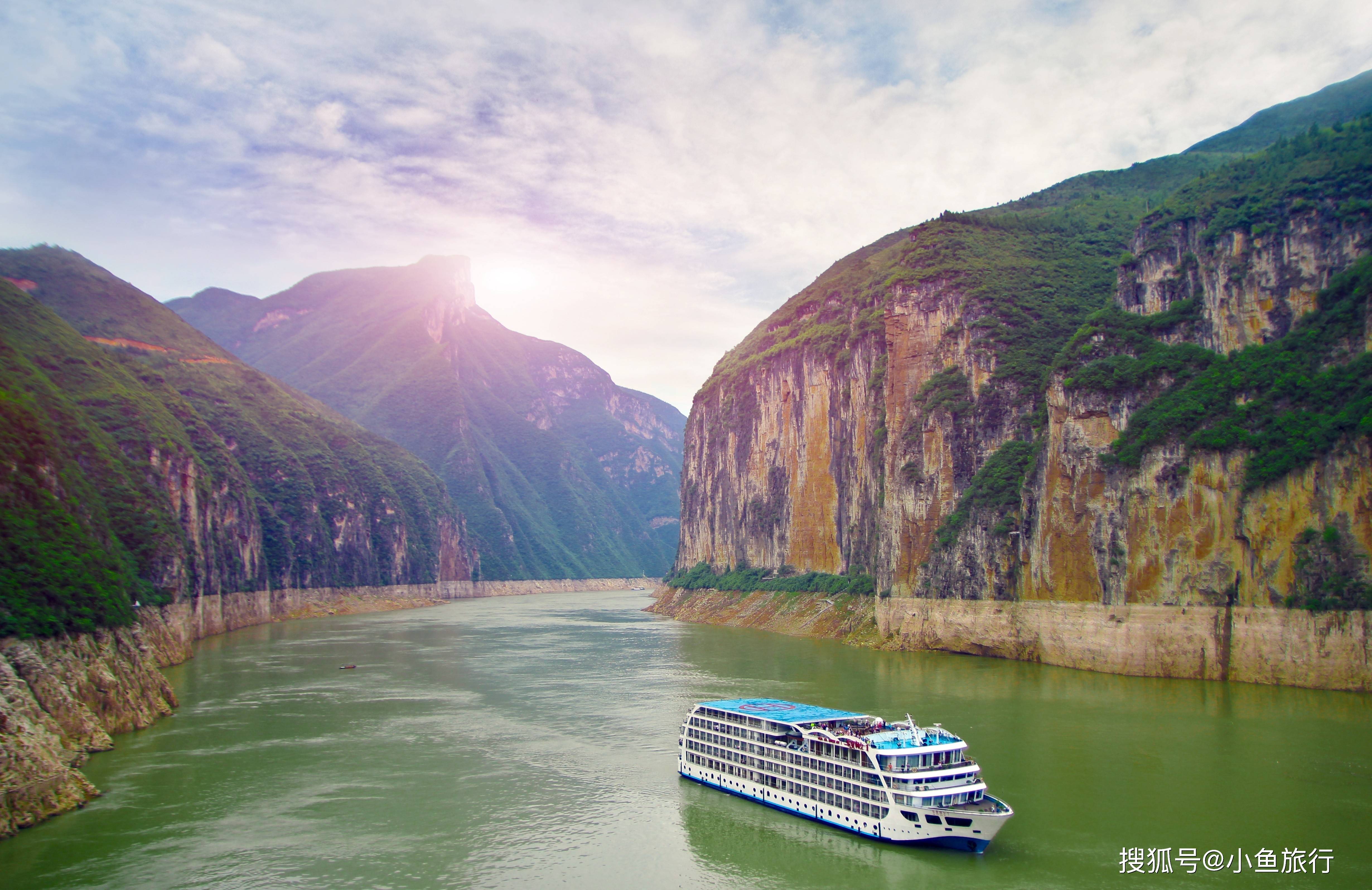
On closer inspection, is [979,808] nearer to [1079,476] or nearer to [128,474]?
[1079,476]

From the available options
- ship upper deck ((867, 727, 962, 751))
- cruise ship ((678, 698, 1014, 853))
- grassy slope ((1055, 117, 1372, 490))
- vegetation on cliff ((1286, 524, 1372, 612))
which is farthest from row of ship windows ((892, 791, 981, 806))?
grassy slope ((1055, 117, 1372, 490))

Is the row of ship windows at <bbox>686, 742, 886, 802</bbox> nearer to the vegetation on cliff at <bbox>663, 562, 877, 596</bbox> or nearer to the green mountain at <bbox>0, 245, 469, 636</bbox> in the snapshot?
the green mountain at <bbox>0, 245, 469, 636</bbox>

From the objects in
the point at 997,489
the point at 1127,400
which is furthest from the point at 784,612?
the point at 1127,400

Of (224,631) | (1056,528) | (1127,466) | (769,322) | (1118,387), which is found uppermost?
(769,322)

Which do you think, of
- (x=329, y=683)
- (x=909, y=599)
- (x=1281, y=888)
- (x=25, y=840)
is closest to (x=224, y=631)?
(x=329, y=683)

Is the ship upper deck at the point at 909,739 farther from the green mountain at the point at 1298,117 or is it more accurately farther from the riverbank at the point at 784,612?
the green mountain at the point at 1298,117

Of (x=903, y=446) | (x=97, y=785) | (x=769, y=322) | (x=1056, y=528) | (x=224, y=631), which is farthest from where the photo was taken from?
(x=769, y=322)

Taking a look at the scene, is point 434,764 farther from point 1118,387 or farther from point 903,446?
point 903,446
